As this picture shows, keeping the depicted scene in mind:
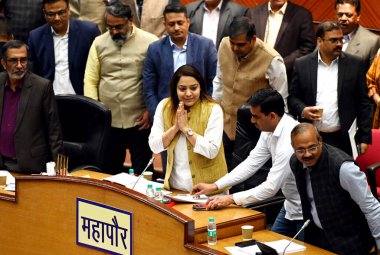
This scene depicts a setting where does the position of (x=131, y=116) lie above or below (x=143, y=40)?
below

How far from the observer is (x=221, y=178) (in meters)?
4.91

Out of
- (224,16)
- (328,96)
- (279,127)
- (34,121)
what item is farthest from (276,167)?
(224,16)

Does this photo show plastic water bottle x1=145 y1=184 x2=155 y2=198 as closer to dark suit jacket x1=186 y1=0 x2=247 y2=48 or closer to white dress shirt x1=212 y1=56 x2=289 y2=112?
white dress shirt x1=212 y1=56 x2=289 y2=112

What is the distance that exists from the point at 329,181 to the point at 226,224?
0.53 meters

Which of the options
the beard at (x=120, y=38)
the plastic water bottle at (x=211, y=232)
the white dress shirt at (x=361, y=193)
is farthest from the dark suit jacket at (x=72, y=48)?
the white dress shirt at (x=361, y=193)

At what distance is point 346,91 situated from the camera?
5586 mm

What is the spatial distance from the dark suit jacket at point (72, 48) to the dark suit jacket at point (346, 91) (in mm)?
1563

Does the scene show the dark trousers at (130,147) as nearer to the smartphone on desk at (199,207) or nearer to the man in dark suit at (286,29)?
the man in dark suit at (286,29)

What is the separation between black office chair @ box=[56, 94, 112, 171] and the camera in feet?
18.1

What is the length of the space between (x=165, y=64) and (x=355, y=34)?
4.01ft

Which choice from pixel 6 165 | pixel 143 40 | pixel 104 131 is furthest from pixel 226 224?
pixel 143 40

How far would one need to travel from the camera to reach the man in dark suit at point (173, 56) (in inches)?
237

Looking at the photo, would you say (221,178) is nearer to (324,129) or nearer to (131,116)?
→ (324,129)

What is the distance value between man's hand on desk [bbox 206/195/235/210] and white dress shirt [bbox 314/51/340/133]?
116 cm
